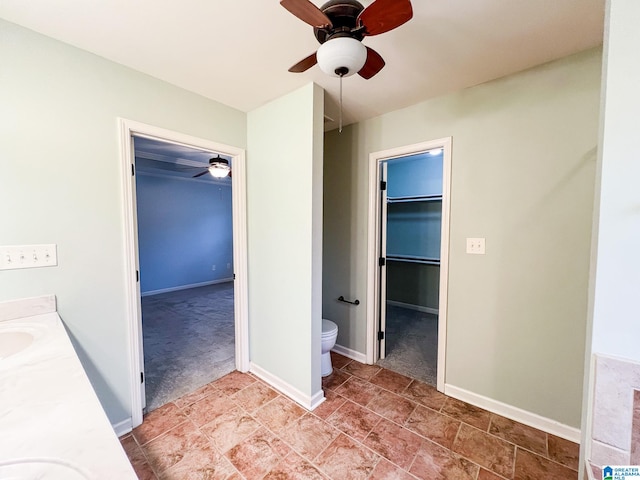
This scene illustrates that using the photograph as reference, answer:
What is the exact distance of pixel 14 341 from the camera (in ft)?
3.95

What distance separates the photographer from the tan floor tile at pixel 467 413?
1.79 meters

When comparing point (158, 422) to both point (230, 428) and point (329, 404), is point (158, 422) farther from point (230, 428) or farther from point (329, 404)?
point (329, 404)

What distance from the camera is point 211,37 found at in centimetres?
142

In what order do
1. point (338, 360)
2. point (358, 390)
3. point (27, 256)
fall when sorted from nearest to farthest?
point (27, 256)
point (358, 390)
point (338, 360)

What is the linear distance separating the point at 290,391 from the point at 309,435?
0.43 m

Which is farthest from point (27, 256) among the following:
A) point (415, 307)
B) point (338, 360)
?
point (415, 307)

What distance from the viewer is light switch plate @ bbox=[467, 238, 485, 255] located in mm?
1910

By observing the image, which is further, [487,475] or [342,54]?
[487,475]

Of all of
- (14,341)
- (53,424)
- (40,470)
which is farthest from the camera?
(14,341)

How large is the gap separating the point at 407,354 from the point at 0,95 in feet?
11.5

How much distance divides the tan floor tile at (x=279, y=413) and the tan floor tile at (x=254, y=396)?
0.17 ft

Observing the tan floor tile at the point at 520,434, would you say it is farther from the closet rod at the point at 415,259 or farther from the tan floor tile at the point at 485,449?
the closet rod at the point at 415,259

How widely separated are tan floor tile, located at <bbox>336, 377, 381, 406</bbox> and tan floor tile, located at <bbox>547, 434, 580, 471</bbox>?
42.8 inches

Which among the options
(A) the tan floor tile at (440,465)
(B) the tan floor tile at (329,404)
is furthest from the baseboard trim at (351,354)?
(A) the tan floor tile at (440,465)
